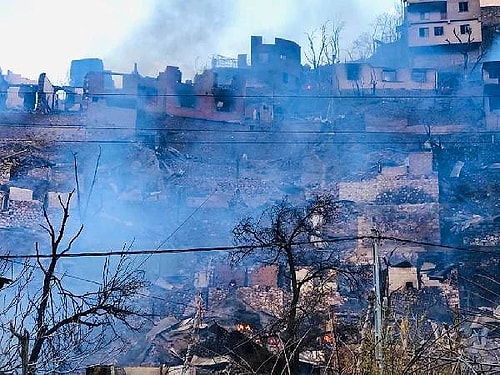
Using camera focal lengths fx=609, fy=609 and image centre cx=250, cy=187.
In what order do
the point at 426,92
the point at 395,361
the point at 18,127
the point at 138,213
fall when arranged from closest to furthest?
the point at 395,361 < the point at 138,213 < the point at 18,127 < the point at 426,92

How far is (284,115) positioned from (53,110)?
1426cm

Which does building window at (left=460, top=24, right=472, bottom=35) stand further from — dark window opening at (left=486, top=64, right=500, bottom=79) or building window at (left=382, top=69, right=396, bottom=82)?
building window at (left=382, top=69, right=396, bottom=82)

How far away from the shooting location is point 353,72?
39875 mm

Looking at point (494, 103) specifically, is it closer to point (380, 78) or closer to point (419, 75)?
point (419, 75)

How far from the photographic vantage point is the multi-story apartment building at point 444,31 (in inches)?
1588

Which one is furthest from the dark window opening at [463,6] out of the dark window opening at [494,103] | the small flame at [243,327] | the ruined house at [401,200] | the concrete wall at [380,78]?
the small flame at [243,327]

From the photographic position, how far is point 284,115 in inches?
1533

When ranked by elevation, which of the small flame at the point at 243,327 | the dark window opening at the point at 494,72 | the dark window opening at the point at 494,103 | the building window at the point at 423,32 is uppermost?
the building window at the point at 423,32

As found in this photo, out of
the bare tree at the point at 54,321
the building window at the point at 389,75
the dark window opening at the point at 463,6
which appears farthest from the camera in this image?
the dark window opening at the point at 463,6

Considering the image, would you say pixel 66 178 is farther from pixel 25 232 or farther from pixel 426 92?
pixel 426 92

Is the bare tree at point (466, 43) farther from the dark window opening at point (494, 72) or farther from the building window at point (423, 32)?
the dark window opening at point (494, 72)

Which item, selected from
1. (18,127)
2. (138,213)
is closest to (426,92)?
(138,213)

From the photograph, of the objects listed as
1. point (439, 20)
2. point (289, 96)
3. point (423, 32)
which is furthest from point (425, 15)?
point (289, 96)

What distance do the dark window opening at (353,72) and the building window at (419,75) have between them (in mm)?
3436
